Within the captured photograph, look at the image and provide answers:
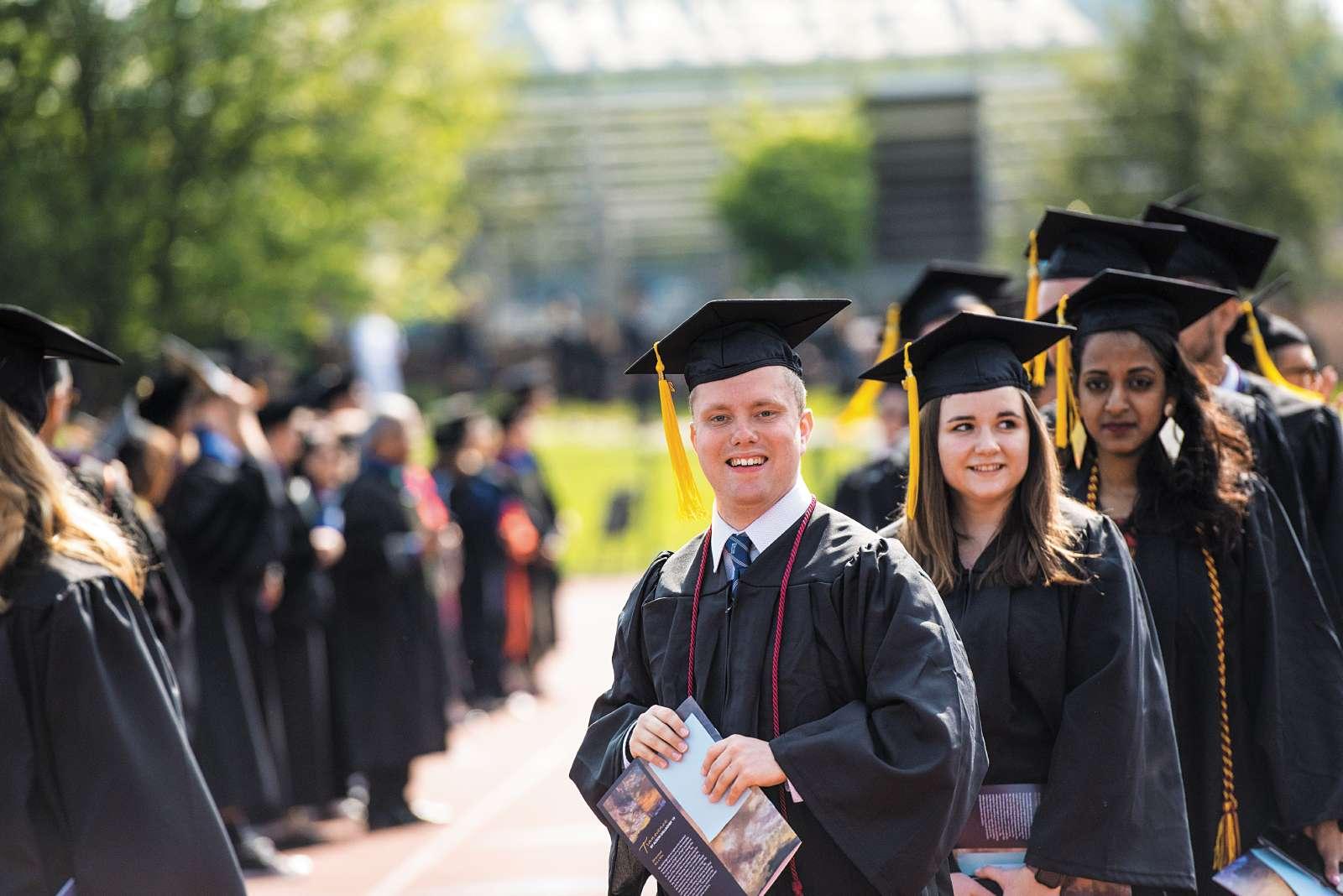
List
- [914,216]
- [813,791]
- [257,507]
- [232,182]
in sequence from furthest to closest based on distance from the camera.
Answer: [914,216]
[232,182]
[257,507]
[813,791]

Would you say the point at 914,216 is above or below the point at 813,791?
above

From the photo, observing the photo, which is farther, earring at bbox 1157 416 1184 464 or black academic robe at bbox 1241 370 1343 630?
black academic robe at bbox 1241 370 1343 630

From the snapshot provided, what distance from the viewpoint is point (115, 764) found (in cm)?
370

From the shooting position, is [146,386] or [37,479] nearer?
[37,479]

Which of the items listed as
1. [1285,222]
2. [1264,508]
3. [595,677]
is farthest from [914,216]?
[1264,508]

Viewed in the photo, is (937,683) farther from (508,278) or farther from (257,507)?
(508,278)

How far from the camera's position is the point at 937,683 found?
3.32m

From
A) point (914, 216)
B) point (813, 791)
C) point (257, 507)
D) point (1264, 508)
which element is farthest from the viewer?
point (914, 216)

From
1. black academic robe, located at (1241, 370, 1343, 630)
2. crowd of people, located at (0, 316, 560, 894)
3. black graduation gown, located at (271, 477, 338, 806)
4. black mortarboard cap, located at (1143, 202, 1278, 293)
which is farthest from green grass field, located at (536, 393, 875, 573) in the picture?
black academic robe, located at (1241, 370, 1343, 630)

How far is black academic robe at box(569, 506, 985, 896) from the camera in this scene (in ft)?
10.8

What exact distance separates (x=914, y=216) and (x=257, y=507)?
36.2m

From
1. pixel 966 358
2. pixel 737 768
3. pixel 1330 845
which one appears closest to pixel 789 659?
pixel 737 768

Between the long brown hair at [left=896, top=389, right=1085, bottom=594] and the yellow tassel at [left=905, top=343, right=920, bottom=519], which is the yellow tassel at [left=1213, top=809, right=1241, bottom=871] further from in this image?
the yellow tassel at [left=905, top=343, right=920, bottom=519]

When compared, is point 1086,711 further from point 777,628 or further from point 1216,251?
→ point 1216,251
